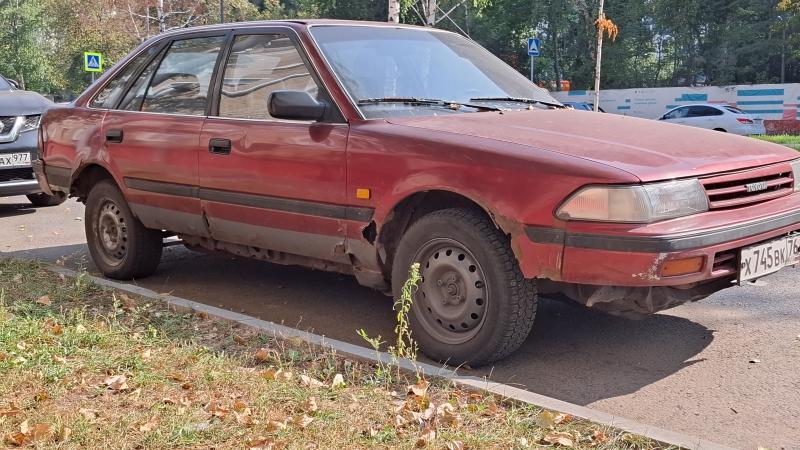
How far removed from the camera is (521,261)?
3.82m

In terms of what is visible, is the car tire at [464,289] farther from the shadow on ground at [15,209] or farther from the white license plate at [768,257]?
the shadow on ground at [15,209]

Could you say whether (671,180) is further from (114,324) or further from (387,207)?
(114,324)

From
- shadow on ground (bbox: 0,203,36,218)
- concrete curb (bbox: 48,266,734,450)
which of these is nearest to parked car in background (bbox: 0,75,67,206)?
shadow on ground (bbox: 0,203,36,218)

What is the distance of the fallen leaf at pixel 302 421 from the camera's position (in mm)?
3240

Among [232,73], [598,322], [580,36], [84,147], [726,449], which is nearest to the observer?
[726,449]

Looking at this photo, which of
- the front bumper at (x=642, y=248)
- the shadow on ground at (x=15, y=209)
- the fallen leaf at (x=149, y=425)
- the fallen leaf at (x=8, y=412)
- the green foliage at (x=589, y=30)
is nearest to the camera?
the fallen leaf at (x=149, y=425)

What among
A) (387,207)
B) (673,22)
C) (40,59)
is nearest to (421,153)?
(387,207)

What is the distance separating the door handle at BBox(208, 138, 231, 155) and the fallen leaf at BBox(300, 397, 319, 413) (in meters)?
2.11

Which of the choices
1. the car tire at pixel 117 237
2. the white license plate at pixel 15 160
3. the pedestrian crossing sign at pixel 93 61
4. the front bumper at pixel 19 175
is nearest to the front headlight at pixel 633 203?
the car tire at pixel 117 237

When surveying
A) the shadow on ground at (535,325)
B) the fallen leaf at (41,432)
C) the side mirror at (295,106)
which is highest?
the side mirror at (295,106)

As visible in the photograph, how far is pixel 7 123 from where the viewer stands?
9.57 m

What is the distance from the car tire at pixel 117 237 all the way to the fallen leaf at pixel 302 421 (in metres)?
3.10

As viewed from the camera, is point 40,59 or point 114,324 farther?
point 40,59

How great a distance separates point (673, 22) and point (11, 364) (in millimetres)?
44233
